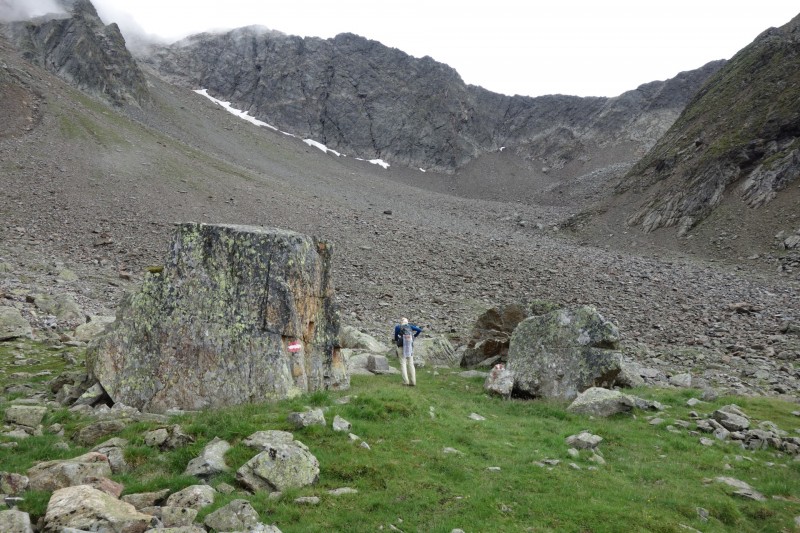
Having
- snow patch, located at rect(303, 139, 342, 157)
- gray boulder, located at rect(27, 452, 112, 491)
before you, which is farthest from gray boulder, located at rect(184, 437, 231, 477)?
snow patch, located at rect(303, 139, 342, 157)

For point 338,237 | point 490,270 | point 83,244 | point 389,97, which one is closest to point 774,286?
point 490,270

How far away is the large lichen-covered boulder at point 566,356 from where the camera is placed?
17.7 m

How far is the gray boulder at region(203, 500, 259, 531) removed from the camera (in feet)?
24.6

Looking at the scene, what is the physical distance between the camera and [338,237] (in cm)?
5056

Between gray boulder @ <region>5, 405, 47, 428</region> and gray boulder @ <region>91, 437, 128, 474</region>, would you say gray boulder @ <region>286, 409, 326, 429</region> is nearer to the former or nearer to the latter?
gray boulder @ <region>91, 437, 128, 474</region>

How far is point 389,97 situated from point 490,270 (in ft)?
424

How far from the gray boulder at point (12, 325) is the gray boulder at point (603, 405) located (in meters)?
21.5

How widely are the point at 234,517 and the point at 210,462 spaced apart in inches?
82.4

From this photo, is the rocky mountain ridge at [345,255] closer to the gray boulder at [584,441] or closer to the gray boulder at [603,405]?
the gray boulder at [603,405]

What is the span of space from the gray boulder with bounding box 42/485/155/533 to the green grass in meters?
0.52

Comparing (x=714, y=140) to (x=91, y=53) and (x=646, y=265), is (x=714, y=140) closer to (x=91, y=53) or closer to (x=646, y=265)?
(x=646, y=265)

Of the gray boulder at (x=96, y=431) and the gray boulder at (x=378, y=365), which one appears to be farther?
the gray boulder at (x=378, y=365)

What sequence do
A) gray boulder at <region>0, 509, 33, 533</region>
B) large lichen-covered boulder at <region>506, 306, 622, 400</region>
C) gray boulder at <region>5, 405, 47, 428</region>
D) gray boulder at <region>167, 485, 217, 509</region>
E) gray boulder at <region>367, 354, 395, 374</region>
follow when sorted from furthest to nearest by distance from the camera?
1. gray boulder at <region>367, 354, 395, 374</region>
2. large lichen-covered boulder at <region>506, 306, 622, 400</region>
3. gray boulder at <region>5, 405, 47, 428</region>
4. gray boulder at <region>167, 485, 217, 509</region>
5. gray boulder at <region>0, 509, 33, 533</region>

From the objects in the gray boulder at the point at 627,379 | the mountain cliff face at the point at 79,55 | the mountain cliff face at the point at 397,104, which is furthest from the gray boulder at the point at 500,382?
the mountain cliff face at the point at 397,104
